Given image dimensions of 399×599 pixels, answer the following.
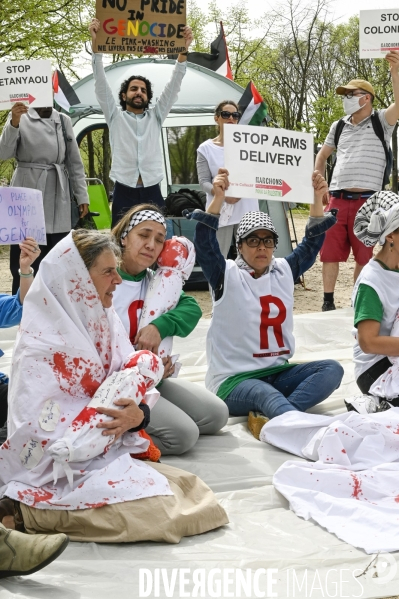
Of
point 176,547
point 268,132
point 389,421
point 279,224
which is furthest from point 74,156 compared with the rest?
point 176,547

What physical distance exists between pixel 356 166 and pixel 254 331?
288 cm

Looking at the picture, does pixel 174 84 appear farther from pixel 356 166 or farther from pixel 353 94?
pixel 356 166

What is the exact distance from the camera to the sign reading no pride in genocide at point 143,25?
6.24 meters

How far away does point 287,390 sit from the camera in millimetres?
4211

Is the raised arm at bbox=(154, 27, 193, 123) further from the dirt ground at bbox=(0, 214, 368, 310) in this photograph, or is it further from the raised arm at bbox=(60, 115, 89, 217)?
the dirt ground at bbox=(0, 214, 368, 310)

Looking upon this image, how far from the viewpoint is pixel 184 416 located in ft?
12.2

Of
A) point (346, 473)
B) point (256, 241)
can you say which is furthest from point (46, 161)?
point (346, 473)

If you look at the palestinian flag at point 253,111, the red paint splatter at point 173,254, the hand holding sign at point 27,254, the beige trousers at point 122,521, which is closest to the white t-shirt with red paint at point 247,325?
the red paint splatter at point 173,254

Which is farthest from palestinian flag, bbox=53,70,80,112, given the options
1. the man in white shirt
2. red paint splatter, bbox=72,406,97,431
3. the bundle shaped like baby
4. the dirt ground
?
red paint splatter, bbox=72,406,97,431

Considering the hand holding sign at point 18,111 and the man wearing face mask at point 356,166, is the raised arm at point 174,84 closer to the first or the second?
the hand holding sign at point 18,111

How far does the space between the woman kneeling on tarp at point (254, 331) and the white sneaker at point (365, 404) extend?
9.4 inches

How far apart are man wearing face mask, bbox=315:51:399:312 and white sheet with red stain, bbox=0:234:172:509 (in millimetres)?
3985

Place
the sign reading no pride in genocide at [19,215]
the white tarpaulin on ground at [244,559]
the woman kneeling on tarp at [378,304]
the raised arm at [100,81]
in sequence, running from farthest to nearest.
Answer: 1. the raised arm at [100,81]
2. the sign reading no pride in genocide at [19,215]
3. the woman kneeling on tarp at [378,304]
4. the white tarpaulin on ground at [244,559]

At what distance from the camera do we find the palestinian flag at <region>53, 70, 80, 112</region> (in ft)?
28.7
